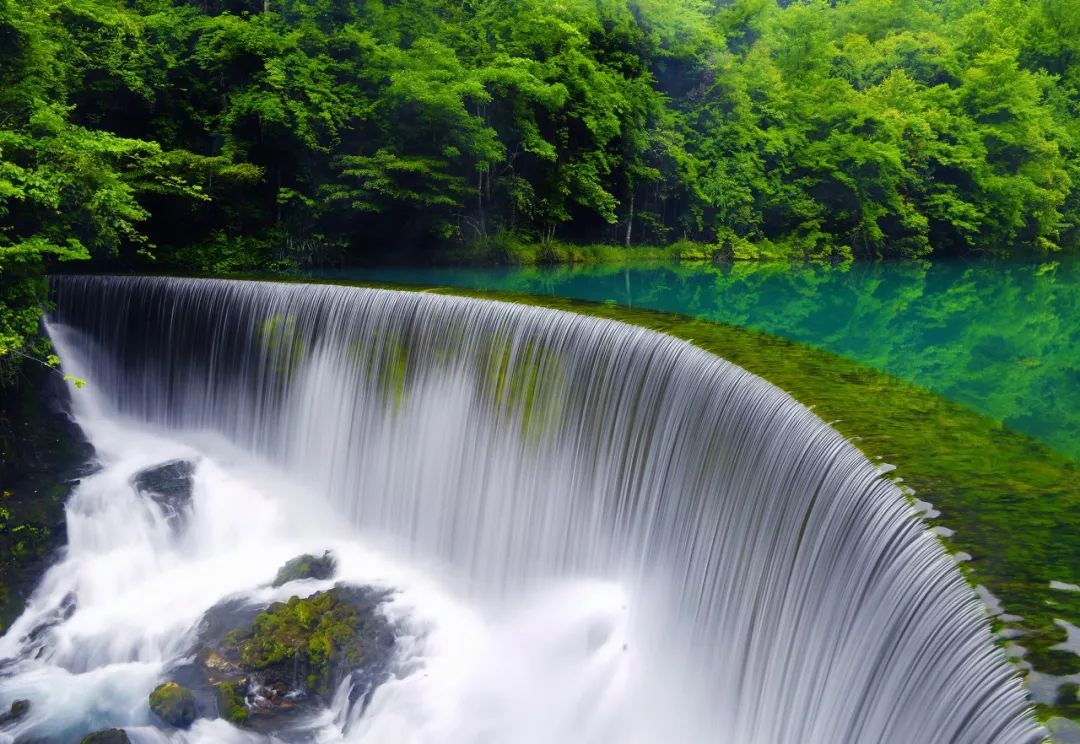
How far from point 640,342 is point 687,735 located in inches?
146

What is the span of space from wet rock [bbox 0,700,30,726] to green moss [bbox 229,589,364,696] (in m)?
1.92

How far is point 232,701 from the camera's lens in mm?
7480

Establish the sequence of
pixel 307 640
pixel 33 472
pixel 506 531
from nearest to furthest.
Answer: pixel 307 640
pixel 506 531
pixel 33 472

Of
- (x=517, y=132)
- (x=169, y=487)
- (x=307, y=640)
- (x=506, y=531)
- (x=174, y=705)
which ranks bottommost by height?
(x=174, y=705)

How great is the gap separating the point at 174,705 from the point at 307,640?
128 cm

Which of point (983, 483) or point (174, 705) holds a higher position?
point (983, 483)

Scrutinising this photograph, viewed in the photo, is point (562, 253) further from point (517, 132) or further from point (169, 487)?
point (169, 487)

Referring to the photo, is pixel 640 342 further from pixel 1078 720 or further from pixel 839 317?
pixel 839 317

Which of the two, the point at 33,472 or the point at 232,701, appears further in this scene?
the point at 33,472

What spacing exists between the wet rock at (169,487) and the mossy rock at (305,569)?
2.05 m

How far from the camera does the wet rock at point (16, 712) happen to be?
7.51 meters

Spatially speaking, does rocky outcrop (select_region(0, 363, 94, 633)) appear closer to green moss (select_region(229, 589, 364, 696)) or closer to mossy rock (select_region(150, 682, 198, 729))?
mossy rock (select_region(150, 682, 198, 729))

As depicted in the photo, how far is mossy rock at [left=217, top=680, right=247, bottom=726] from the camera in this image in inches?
290

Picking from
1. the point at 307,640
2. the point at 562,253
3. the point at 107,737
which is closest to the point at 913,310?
the point at 562,253
